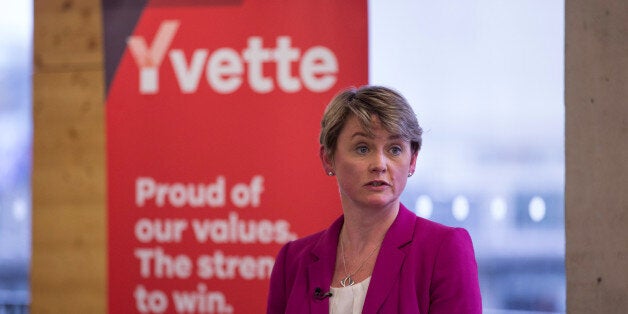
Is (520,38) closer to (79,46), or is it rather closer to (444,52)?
(444,52)

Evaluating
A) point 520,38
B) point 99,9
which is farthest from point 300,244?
point 99,9

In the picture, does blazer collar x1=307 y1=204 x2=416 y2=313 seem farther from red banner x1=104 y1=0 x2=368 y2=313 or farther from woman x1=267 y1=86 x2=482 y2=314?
red banner x1=104 y1=0 x2=368 y2=313

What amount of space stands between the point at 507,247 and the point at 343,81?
111 centimetres

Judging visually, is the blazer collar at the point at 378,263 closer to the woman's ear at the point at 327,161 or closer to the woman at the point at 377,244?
the woman at the point at 377,244

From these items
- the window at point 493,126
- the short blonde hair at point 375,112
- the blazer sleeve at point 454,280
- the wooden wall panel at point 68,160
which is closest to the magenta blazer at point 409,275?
the blazer sleeve at point 454,280

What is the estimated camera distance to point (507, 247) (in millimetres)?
3777

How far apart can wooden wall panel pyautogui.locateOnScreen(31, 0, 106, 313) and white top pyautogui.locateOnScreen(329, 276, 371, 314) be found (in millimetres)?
2509

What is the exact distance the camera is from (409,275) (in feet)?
6.04

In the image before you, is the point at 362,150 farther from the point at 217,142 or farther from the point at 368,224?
the point at 217,142

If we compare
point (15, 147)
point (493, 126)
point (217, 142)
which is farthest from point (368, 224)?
point (15, 147)

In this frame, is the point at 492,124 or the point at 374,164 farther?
the point at 492,124
